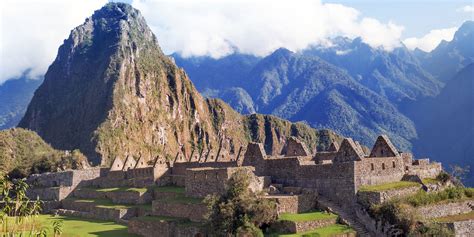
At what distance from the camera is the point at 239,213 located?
27.2 meters

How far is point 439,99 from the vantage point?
15625 cm

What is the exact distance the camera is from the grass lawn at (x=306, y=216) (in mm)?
27188

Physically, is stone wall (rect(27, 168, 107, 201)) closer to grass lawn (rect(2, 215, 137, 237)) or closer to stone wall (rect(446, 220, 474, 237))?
grass lawn (rect(2, 215, 137, 237))

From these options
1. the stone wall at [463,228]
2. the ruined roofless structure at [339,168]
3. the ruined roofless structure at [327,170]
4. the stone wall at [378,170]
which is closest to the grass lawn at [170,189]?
the ruined roofless structure at [327,170]

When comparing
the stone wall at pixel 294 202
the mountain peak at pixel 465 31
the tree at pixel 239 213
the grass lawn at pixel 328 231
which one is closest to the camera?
the grass lawn at pixel 328 231

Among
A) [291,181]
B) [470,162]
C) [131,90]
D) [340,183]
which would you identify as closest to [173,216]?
[291,181]

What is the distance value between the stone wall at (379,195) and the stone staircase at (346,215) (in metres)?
0.92

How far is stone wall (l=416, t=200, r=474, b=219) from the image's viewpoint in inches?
1061

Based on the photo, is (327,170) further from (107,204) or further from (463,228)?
(107,204)

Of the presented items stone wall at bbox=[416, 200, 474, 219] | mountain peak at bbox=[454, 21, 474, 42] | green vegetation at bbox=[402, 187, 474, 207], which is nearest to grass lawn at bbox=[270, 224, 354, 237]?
green vegetation at bbox=[402, 187, 474, 207]

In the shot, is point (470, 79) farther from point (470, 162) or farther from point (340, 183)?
point (340, 183)

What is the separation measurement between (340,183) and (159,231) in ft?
36.3

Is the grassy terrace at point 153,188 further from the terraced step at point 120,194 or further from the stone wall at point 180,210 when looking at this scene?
the stone wall at point 180,210

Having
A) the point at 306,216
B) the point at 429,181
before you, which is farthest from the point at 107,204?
the point at 429,181
